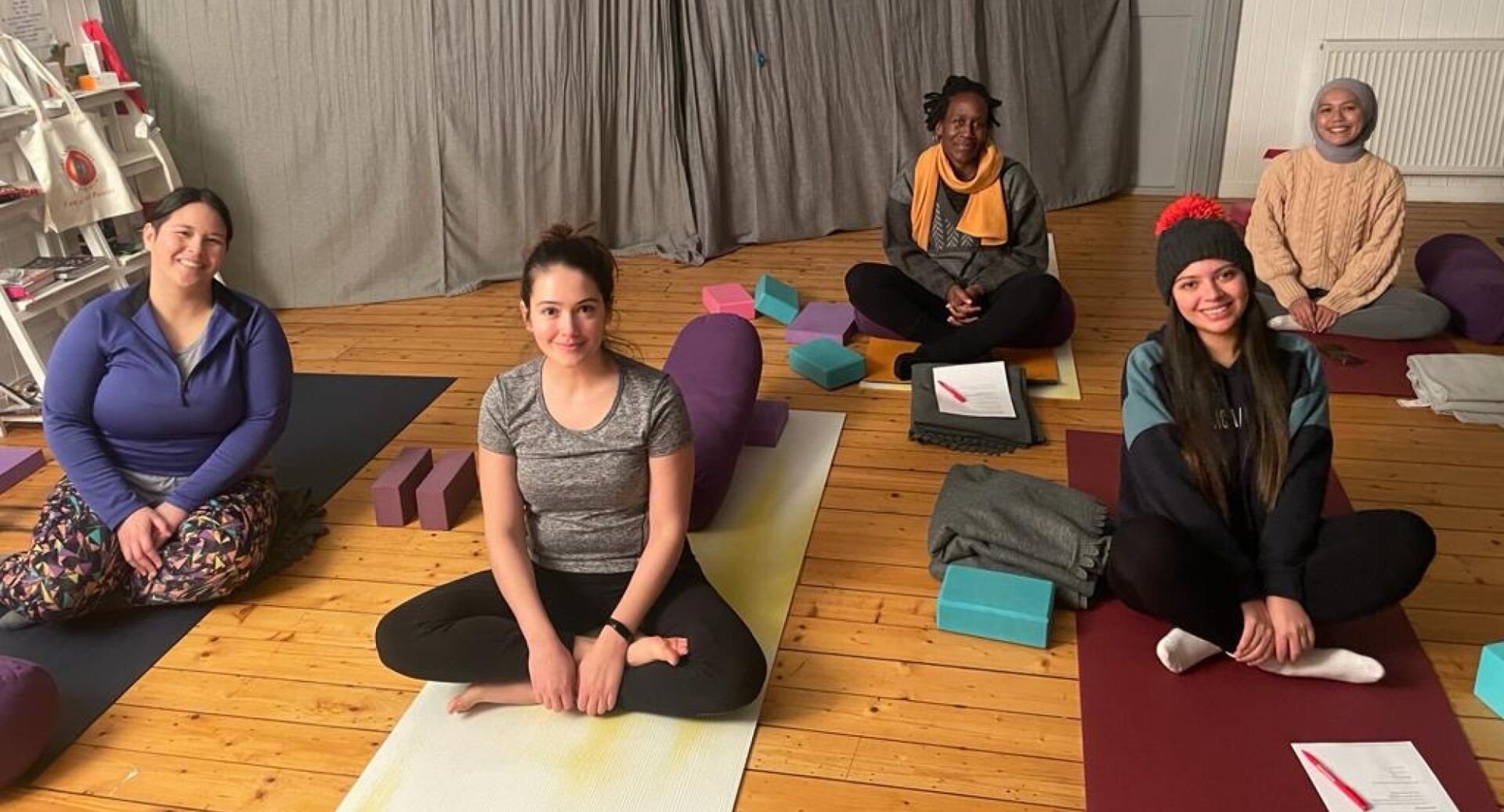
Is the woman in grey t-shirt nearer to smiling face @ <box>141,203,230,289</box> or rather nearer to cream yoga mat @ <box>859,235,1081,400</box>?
smiling face @ <box>141,203,230,289</box>

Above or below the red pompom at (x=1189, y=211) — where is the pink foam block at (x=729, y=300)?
below

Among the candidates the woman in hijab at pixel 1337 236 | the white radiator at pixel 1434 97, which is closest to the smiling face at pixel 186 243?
the woman in hijab at pixel 1337 236

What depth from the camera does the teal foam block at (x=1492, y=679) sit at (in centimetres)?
198

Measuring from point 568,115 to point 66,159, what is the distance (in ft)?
5.24

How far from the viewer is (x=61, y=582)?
7.45ft

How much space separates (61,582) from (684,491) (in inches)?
47.5

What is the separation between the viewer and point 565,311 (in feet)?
6.32

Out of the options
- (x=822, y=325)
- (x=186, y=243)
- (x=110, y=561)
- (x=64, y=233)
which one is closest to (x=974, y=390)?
(x=822, y=325)

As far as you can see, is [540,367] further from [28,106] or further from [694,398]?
[28,106]

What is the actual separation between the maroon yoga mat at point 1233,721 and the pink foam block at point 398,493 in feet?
4.81

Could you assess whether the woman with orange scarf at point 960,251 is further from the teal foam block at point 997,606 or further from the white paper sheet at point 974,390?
the teal foam block at point 997,606

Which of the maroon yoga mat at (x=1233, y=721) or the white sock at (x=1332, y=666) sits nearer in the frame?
the maroon yoga mat at (x=1233, y=721)

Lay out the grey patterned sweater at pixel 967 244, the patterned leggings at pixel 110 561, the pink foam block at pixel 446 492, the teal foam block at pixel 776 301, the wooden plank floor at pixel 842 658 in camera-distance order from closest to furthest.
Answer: the wooden plank floor at pixel 842 658
the patterned leggings at pixel 110 561
the pink foam block at pixel 446 492
the grey patterned sweater at pixel 967 244
the teal foam block at pixel 776 301

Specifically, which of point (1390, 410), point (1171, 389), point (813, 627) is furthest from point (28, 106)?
point (1390, 410)
